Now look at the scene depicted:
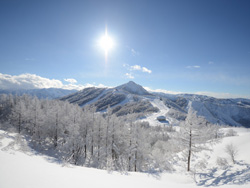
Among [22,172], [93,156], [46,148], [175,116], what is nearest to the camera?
[22,172]

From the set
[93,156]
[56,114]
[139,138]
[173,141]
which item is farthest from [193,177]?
[56,114]

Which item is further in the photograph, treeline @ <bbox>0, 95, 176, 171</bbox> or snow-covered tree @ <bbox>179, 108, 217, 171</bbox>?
treeline @ <bbox>0, 95, 176, 171</bbox>

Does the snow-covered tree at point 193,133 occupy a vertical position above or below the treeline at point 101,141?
above

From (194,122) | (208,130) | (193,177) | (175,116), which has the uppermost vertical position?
(194,122)

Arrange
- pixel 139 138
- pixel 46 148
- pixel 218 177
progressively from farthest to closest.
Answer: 1. pixel 46 148
2. pixel 139 138
3. pixel 218 177

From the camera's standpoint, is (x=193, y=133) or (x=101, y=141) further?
(x=101, y=141)

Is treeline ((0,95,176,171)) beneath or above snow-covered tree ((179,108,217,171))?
beneath

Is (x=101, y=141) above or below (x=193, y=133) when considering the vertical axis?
below

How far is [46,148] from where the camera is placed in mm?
31656

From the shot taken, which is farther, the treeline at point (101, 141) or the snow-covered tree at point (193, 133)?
the treeline at point (101, 141)

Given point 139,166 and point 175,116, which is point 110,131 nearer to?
point 139,166

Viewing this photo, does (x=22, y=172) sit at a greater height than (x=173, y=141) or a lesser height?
greater

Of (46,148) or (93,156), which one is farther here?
(46,148)

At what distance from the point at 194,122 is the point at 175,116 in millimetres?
154435
